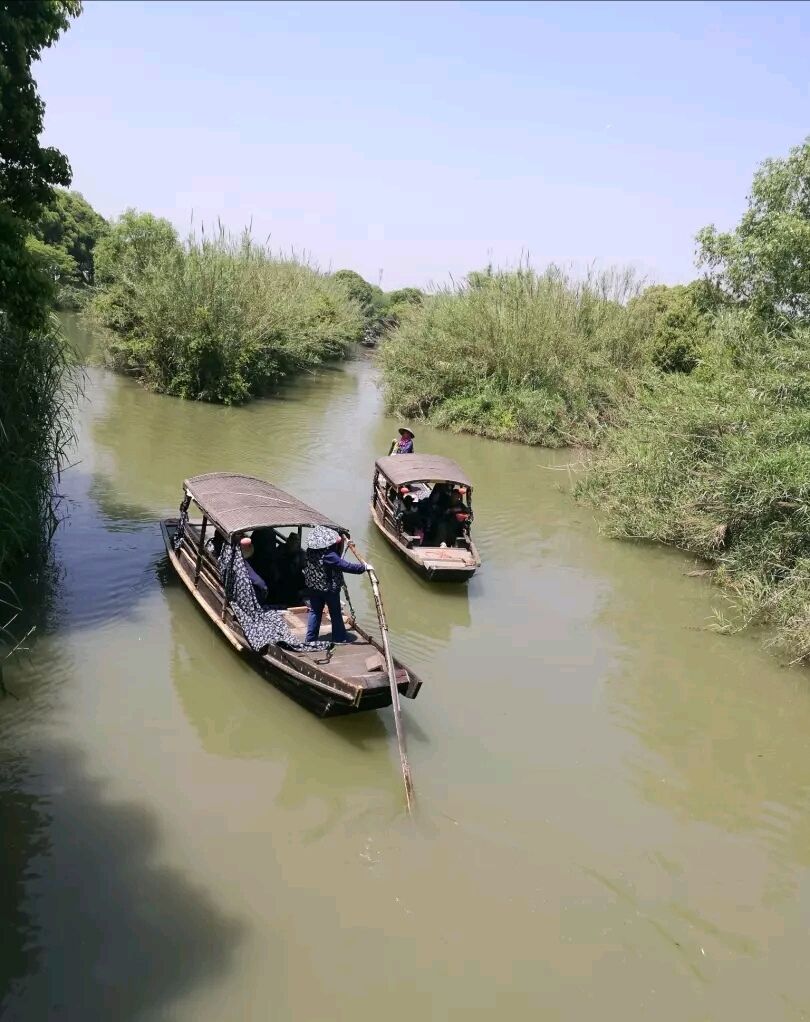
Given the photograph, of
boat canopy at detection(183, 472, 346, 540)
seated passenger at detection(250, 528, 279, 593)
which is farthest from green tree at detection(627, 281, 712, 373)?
seated passenger at detection(250, 528, 279, 593)

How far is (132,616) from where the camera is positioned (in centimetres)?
963

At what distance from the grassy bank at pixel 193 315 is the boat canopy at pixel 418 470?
12.2m

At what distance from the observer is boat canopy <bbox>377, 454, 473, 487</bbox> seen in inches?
490

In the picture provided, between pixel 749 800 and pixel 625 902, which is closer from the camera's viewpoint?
pixel 625 902

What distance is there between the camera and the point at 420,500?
13102 millimetres

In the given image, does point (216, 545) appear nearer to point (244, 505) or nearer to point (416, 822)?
point (244, 505)

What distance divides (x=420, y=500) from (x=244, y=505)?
4.40 metres

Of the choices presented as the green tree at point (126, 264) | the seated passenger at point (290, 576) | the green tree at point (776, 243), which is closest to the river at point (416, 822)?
the seated passenger at point (290, 576)

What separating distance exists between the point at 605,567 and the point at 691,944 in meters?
8.75

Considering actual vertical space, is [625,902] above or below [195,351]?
below

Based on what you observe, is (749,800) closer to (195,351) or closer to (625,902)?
(625,902)

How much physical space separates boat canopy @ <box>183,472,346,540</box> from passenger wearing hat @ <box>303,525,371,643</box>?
61 centimetres

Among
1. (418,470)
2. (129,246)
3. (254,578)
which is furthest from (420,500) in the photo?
(129,246)

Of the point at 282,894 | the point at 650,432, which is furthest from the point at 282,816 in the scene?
the point at 650,432
